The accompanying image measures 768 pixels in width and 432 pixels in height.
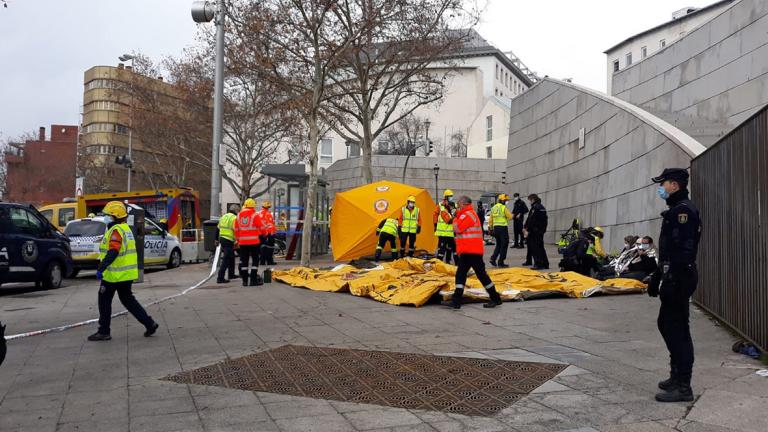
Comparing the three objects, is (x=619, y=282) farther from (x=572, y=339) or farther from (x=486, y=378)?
(x=486, y=378)

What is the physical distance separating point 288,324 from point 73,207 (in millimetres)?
21492

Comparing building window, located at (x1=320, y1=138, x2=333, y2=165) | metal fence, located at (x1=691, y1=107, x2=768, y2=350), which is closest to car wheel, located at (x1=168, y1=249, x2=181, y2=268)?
metal fence, located at (x1=691, y1=107, x2=768, y2=350)

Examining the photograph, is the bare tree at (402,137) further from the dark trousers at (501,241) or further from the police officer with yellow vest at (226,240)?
the police officer with yellow vest at (226,240)

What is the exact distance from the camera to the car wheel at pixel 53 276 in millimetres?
14163

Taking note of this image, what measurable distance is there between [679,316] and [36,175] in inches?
2516

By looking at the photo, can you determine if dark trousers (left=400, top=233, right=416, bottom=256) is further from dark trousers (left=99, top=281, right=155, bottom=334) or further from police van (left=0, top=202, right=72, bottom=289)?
dark trousers (left=99, top=281, right=155, bottom=334)

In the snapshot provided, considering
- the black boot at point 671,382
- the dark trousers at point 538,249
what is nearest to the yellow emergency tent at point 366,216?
the dark trousers at point 538,249

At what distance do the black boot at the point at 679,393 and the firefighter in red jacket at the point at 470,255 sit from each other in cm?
474

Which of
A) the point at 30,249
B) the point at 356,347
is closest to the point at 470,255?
the point at 356,347

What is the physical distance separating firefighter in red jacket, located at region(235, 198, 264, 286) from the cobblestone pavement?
6.79 feet

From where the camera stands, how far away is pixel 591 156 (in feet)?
65.7

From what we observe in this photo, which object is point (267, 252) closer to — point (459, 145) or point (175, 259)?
point (175, 259)

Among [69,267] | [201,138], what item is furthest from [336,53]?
[201,138]

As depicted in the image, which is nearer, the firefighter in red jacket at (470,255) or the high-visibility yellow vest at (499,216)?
the firefighter in red jacket at (470,255)
